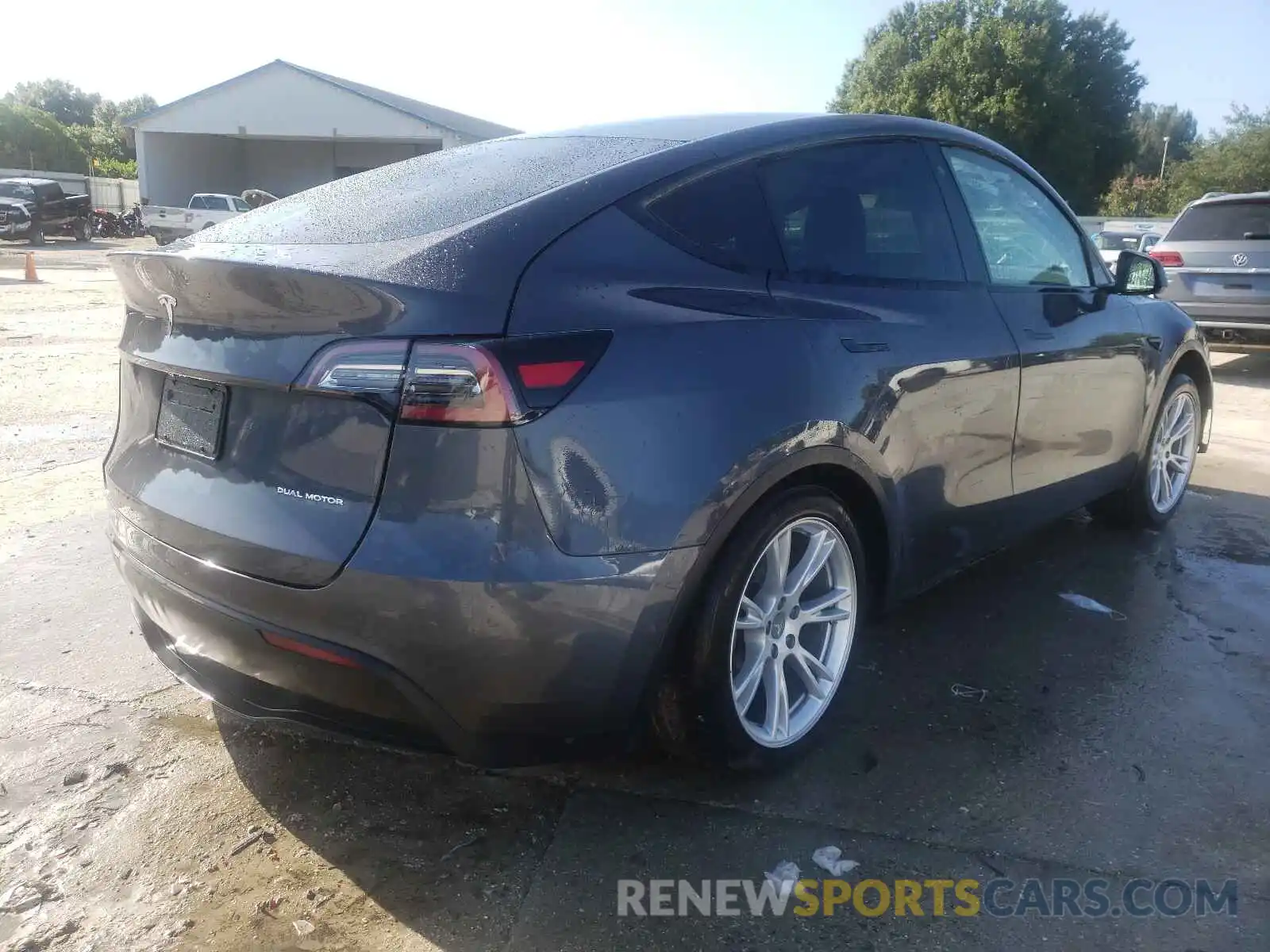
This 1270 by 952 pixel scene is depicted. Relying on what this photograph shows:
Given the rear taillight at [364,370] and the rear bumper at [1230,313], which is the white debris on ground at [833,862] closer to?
the rear taillight at [364,370]

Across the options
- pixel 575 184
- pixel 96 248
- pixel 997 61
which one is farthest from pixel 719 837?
pixel 997 61

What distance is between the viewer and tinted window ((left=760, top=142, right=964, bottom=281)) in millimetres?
2762

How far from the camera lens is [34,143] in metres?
50.8

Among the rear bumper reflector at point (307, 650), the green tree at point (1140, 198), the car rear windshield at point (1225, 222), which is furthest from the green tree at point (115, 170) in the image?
the rear bumper reflector at point (307, 650)

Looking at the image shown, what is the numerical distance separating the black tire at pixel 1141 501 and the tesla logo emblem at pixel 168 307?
404 cm

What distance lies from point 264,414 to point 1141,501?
13.5 feet

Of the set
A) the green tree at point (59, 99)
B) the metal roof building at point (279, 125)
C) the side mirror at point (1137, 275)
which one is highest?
the green tree at point (59, 99)

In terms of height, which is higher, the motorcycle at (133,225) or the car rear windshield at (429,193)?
the car rear windshield at (429,193)

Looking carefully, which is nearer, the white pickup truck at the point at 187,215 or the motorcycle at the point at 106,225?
the white pickup truck at the point at 187,215

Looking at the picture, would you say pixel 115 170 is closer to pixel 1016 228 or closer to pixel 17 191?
pixel 17 191

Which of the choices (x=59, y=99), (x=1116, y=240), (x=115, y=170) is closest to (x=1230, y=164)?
(x=1116, y=240)

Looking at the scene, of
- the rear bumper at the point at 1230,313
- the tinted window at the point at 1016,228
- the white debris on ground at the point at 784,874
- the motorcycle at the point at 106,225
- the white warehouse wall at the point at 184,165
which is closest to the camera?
the white debris on ground at the point at 784,874

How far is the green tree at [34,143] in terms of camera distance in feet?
162

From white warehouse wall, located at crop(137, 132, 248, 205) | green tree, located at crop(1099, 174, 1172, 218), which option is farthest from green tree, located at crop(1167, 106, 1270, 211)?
white warehouse wall, located at crop(137, 132, 248, 205)
